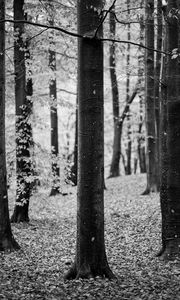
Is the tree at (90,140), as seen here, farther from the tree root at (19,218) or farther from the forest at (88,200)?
the tree root at (19,218)

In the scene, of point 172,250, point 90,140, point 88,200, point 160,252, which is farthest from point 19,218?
point 90,140

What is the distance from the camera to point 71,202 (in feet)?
66.5

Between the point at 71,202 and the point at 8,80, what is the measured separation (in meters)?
7.08

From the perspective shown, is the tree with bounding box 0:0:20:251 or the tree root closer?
the tree with bounding box 0:0:20:251

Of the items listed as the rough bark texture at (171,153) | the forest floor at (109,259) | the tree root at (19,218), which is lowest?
the forest floor at (109,259)

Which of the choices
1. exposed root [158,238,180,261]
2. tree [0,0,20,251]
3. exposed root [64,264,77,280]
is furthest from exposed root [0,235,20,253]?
exposed root [158,238,180,261]

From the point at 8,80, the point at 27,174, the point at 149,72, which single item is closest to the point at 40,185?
the point at 27,174

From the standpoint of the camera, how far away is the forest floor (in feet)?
21.6

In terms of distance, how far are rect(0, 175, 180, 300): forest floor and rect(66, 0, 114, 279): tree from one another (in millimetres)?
585

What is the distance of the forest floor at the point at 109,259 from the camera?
6574mm

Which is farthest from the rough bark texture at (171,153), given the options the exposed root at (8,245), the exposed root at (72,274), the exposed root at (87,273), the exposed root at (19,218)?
the exposed root at (19,218)

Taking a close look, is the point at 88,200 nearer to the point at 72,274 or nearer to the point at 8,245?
the point at 72,274

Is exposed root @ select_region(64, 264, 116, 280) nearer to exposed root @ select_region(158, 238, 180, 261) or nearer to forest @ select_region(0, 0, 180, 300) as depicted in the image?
forest @ select_region(0, 0, 180, 300)

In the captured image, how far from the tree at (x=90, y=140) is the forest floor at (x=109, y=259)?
58 centimetres
